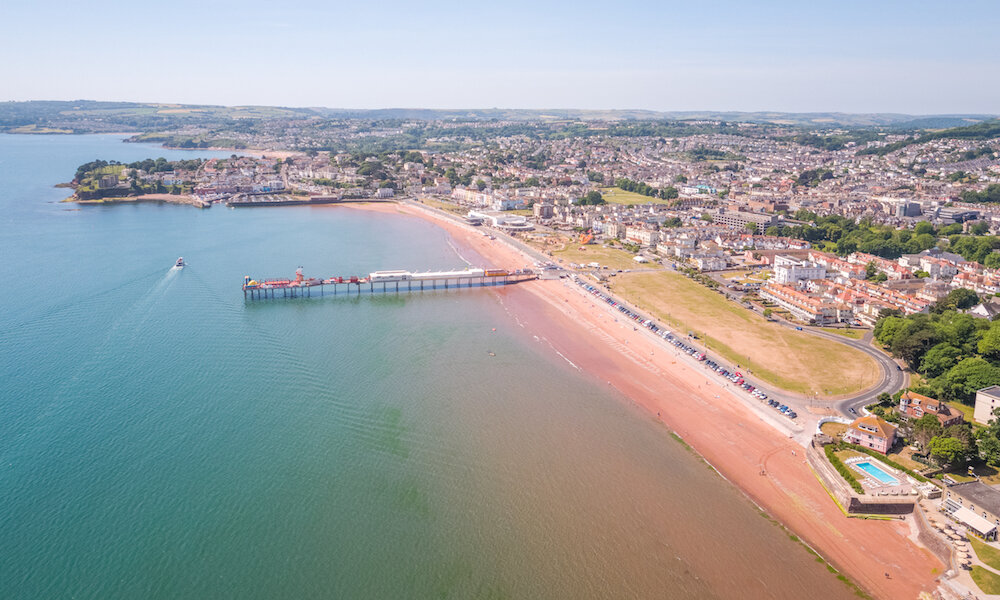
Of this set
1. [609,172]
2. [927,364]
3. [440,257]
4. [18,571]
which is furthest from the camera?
[609,172]

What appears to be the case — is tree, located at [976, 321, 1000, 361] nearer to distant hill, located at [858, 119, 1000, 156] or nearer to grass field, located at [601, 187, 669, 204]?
grass field, located at [601, 187, 669, 204]

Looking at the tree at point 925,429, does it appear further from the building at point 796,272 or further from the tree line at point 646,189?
the tree line at point 646,189

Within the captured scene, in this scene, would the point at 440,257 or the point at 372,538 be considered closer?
the point at 372,538

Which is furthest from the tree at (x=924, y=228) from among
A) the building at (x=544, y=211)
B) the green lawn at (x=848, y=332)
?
the building at (x=544, y=211)

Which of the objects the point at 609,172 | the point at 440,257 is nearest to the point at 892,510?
the point at 440,257

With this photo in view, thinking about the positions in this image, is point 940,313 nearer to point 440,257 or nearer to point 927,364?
point 927,364

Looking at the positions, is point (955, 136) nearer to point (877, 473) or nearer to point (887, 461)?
point (887, 461)

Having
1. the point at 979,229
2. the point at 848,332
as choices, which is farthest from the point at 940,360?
the point at 979,229
